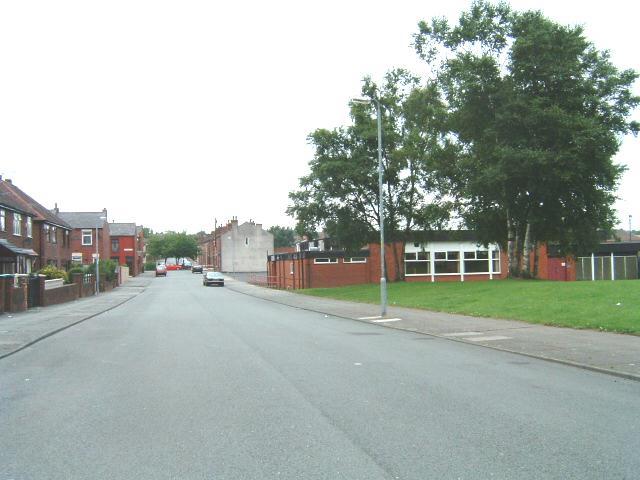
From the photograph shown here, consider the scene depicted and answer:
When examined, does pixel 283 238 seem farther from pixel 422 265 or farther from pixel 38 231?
pixel 38 231

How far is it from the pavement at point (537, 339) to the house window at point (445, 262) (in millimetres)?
29527

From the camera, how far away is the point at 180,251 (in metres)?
151

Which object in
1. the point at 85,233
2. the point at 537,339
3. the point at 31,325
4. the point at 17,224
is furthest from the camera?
the point at 85,233

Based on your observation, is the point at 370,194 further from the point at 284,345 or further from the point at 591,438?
the point at 591,438

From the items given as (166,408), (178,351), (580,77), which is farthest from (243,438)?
(580,77)

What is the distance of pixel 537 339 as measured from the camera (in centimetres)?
1391

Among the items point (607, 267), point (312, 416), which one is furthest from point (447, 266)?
point (312, 416)

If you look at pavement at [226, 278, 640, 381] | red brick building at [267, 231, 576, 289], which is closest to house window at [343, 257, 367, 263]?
red brick building at [267, 231, 576, 289]

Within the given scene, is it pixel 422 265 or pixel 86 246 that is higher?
pixel 86 246

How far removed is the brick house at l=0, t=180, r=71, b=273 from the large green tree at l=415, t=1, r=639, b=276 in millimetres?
30963

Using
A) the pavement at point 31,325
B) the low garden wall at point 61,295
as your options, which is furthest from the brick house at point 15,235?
the pavement at point 31,325

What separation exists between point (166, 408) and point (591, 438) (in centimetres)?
478

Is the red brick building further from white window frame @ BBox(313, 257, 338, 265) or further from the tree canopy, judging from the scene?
the tree canopy

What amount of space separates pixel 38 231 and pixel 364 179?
27.3 metres
